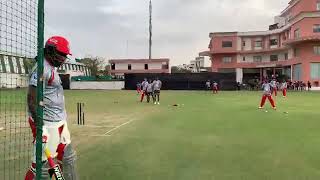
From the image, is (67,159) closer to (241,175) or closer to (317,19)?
(241,175)

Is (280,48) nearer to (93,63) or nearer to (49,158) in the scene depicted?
(93,63)

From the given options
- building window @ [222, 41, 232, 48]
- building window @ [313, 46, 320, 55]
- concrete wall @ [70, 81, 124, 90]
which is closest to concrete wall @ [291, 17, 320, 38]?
building window @ [313, 46, 320, 55]

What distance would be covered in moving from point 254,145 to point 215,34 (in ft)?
270

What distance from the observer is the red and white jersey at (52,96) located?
17.4 ft

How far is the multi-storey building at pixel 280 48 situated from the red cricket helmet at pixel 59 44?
224 ft

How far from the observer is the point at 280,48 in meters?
83.9

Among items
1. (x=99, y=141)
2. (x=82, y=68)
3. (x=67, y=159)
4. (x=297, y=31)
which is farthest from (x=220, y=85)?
(x=67, y=159)

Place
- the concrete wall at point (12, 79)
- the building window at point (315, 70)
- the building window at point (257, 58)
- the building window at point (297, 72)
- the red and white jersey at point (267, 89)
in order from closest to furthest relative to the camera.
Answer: the concrete wall at point (12, 79) < the red and white jersey at point (267, 89) < the building window at point (315, 70) < the building window at point (297, 72) < the building window at point (257, 58)

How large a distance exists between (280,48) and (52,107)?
269 feet

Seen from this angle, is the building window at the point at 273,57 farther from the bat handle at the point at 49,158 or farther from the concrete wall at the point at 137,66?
the bat handle at the point at 49,158

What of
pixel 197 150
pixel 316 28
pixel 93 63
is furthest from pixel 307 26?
pixel 197 150

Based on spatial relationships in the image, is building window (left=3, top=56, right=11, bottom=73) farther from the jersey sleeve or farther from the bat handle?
the bat handle

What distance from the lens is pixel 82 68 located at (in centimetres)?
10825

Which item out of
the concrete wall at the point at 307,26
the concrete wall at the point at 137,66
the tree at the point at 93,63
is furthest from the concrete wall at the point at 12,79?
the tree at the point at 93,63
